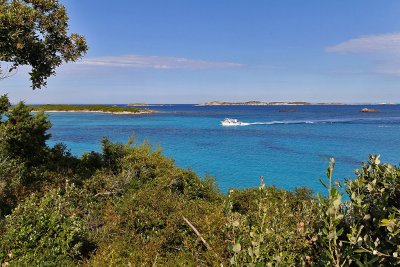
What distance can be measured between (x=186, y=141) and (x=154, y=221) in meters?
35.7

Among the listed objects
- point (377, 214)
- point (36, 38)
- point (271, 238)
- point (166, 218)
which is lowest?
point (166, 218)

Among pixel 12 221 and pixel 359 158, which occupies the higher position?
pixel 12 221

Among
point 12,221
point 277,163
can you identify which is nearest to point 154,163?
point 12,221

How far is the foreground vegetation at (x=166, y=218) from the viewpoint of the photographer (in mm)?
2631

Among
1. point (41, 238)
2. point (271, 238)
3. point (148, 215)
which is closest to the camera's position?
Result: point (271, 238)

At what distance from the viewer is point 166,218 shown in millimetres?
7547

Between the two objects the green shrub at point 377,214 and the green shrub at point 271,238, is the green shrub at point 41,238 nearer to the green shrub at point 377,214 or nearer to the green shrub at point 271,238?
the green shrub at point 271,238

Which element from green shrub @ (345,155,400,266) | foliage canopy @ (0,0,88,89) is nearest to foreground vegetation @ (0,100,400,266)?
green shrub @ (345,155,400,266)

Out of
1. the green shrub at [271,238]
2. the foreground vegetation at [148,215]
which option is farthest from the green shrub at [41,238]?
the green shrub at [271,238]

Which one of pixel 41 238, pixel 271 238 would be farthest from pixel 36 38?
pixel 271 238

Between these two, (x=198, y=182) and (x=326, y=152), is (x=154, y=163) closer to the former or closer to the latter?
(x=198, y=182)

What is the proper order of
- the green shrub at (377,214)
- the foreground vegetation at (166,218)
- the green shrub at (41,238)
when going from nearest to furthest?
the green shrub at (377,214) → the foreground vegetation at (166,218) → the green shrub at (41,238)

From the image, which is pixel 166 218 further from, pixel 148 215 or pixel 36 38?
pixel 36 38

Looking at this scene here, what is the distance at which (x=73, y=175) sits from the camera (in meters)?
11.9
